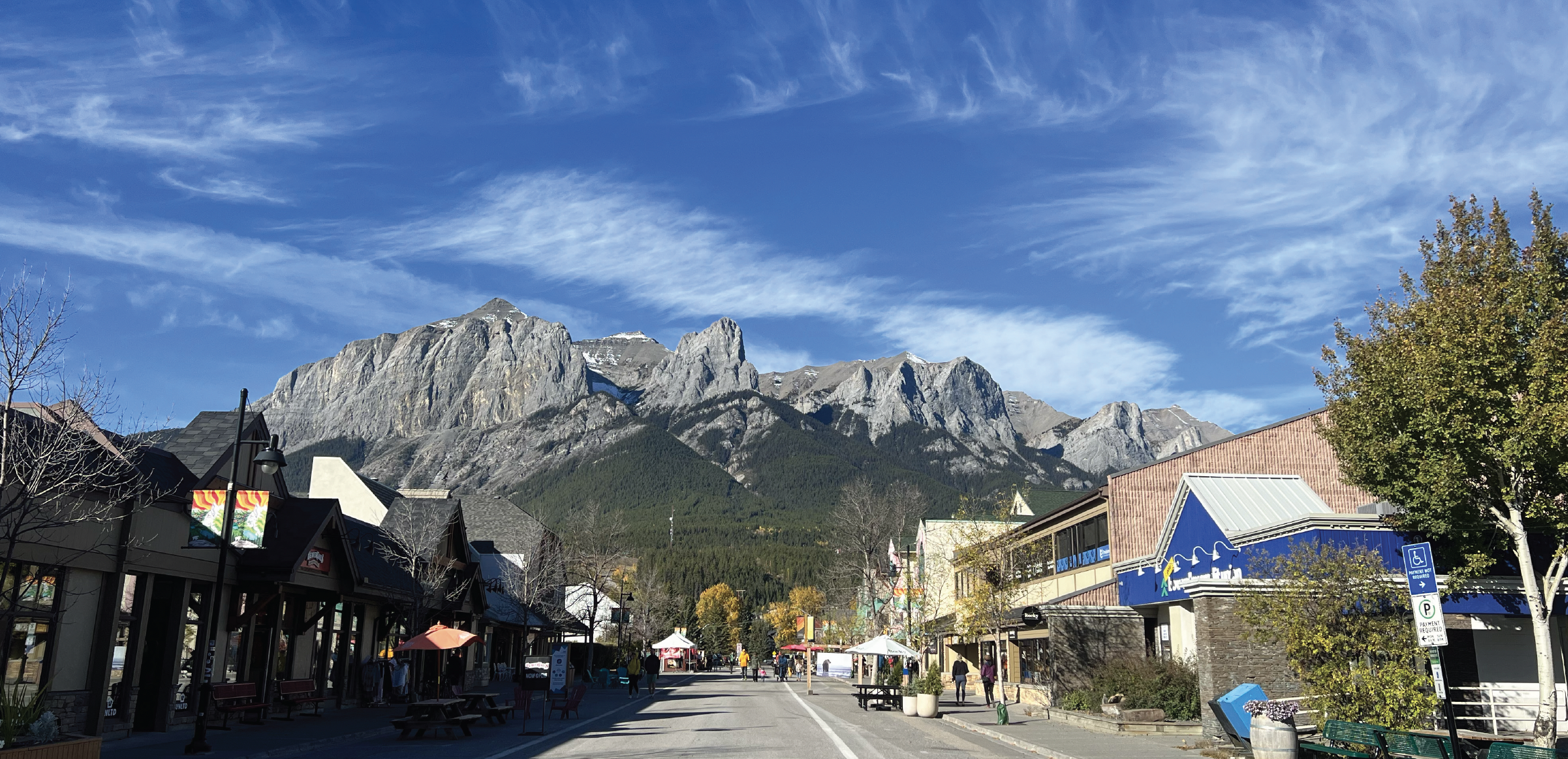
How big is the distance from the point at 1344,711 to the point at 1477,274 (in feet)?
36.8

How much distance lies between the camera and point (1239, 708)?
1873cm

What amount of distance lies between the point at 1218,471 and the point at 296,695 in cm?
3093

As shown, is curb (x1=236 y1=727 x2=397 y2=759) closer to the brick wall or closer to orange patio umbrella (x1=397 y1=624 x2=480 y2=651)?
orange patio umbrella (x1=397 y1=624 x2=480 y2=651)

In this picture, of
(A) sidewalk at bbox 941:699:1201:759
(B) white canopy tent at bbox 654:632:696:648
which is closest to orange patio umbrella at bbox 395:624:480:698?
(A) sidewalk at bbox 941:699:1201:759

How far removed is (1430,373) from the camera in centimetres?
1981

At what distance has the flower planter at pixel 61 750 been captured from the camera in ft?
37.4

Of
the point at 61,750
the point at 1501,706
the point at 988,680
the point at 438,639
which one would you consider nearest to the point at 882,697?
the point at 988,680

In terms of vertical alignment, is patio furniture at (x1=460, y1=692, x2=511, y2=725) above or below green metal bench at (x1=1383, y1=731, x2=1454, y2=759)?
below

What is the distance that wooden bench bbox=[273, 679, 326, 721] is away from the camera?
83.1 feet

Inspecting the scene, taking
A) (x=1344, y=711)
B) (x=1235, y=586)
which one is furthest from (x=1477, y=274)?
(x=1344, y=711)

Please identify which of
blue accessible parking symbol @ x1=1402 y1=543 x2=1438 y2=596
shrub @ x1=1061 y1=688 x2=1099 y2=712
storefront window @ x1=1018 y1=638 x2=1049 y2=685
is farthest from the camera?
storefront window @ x1=1018 y1=638 x2=1049 y2=685

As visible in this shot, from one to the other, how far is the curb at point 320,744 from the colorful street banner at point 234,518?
4320mm

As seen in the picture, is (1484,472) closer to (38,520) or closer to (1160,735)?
(1160,735)

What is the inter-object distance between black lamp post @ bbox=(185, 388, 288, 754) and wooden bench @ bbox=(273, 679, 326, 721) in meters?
2.05
